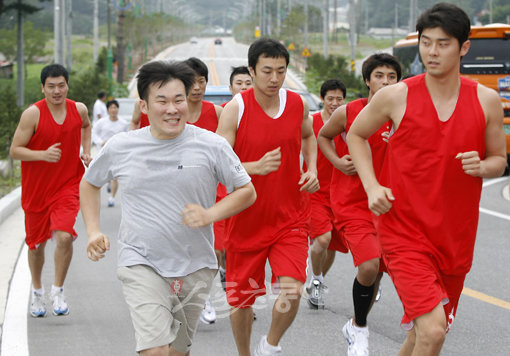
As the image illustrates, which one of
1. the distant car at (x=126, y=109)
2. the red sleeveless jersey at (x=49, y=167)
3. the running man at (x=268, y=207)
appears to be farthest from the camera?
the distant car at (x=126, y=109)

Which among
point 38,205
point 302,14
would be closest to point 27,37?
point 302,14

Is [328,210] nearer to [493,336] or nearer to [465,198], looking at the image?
[493,336]

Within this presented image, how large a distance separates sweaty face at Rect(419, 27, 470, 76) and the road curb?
9.02m

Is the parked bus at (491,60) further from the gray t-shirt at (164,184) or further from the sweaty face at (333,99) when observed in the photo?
the gray t-shirt at (164,184)

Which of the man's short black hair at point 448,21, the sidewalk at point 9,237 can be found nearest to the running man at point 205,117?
the sidewalk at point 9,237

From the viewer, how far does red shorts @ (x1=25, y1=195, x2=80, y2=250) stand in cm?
737

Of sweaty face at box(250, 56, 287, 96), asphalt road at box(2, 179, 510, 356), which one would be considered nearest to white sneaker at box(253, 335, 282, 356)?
asphalt road at box(2, 179, 510, 356)

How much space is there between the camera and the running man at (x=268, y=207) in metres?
5.71

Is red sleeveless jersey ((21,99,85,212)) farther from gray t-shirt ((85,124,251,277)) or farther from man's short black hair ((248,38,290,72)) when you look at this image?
gray t-shirt ((85,124,251,277))

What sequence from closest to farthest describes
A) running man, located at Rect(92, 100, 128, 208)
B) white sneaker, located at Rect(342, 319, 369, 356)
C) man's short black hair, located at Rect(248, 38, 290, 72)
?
1. man's short black hair, located at Rect(248, 38, 290, 72)
2. white sneaker, located at Rect(342, 319, 369, 356)
3. running man, located at Rect(92, 100, 128, 208)

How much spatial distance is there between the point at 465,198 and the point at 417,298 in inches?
23.3

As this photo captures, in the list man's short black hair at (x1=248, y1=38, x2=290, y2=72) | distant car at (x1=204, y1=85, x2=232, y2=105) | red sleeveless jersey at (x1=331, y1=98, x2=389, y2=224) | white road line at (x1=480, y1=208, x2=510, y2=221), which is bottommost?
white road line at (x1=480, y1=208, x2=510, y2=221)

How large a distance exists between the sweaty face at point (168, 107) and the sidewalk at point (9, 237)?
10.4 ft

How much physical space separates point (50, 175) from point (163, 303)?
135 inches
